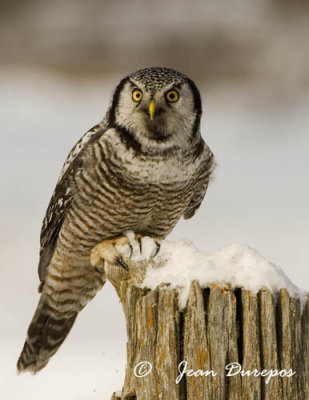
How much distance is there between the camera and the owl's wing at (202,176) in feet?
15.2

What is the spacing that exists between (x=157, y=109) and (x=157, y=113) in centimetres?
3

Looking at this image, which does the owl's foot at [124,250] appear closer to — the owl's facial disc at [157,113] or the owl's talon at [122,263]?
the owl's talon at [122,263]

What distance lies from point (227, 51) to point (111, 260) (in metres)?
7.68

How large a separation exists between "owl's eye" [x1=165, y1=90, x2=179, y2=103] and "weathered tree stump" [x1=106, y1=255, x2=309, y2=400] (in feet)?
5.17

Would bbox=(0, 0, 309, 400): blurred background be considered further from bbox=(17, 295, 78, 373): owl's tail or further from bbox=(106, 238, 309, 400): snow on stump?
bbox=(106, 238, 309, 400): snow on stump

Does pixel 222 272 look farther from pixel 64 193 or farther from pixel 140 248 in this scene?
pixel 64 193

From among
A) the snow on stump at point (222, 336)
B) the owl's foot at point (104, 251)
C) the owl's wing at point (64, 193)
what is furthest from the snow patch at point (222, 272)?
the owl's wing at point (64, 193)

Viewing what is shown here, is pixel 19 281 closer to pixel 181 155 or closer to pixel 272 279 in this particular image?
pixel 181 155

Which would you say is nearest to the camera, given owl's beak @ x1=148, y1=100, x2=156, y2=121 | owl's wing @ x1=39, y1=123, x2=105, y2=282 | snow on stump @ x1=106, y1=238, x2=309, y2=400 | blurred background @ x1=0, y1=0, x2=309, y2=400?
snow on stump @ x1=106, y1=238, x2=309, y2=400

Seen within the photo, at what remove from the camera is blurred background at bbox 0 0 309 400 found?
8633 mm

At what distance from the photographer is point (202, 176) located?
478 centimetres

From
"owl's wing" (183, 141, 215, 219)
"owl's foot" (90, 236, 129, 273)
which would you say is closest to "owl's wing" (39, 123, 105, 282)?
"owl's foot" (90, 236, 129, 273)

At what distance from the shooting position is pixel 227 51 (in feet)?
36.5

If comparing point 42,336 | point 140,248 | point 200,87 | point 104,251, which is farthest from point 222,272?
point 200,87
